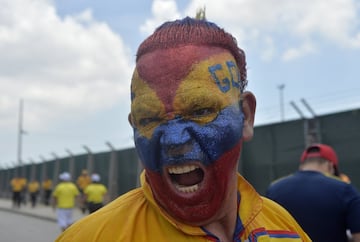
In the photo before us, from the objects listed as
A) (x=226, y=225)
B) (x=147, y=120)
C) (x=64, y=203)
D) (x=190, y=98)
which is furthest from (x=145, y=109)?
(x=64, y=203)

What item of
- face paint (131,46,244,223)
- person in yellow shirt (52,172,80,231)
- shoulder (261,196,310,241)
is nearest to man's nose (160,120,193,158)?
face paint (131,46,244,223)

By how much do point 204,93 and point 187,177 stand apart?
305 millimetres

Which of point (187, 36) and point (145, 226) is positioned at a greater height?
point (187, 36)

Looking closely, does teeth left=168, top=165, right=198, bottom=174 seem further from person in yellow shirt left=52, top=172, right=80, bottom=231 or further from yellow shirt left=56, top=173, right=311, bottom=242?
person in yellow shirt left=52, top=172, right=80, bottom=231

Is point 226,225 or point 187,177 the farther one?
point 226,225

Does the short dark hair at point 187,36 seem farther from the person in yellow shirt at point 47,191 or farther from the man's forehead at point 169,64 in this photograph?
the person in yellow shirt at point 47,191

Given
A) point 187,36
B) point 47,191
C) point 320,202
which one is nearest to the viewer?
point 187,36

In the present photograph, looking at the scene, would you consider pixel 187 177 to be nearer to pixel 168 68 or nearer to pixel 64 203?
pixel 168 68

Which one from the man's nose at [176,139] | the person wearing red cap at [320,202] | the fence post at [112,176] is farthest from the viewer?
the fence post at [112,176]

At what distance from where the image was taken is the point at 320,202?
12.7 ft

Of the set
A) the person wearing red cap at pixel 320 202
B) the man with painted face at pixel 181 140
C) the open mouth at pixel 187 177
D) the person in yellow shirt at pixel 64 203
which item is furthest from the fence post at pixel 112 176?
the open mouth at pixel 187 177

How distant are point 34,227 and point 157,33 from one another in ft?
50.1

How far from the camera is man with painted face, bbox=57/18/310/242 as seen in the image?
187 centimetres

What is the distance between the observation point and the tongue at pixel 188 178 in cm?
188
